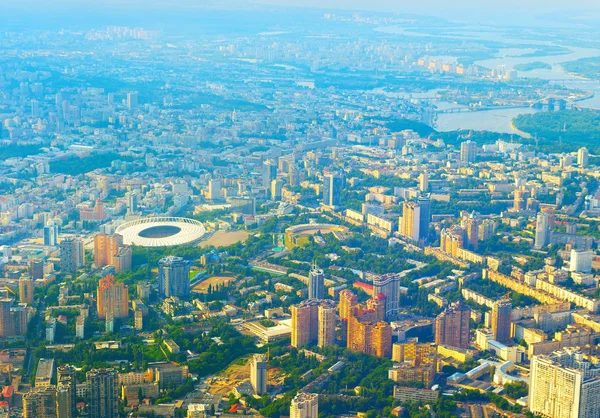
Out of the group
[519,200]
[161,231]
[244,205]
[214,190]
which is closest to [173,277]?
[161,231]

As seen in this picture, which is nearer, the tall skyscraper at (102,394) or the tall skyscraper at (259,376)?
the tall skyscraper at (102,394)

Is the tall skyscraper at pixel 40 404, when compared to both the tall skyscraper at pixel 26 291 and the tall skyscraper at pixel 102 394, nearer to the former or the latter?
the tall skyscraper at pixel 102 394

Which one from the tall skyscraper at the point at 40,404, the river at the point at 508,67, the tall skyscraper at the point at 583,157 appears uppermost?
the tall skyscraper at the point at 40,404

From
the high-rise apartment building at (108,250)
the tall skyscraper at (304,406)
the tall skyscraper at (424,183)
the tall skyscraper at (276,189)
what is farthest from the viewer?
the tall skyscraper at (424,183)

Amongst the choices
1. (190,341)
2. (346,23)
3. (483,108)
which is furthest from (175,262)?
(346,23)

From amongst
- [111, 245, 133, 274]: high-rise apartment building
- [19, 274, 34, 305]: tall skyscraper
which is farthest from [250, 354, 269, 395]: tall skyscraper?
[111, 245, 133, 274]: high-rise apartment building

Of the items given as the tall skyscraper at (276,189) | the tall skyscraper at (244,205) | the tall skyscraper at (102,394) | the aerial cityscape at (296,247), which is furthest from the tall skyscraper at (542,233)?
the tall skyscraper at (102,394)
